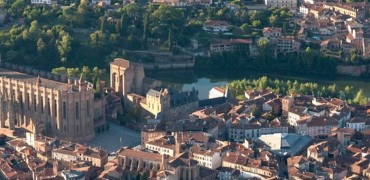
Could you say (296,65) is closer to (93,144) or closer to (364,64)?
(364,64)

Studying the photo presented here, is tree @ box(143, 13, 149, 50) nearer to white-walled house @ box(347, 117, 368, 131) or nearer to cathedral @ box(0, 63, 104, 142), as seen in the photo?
cathedral @ box(0, 63, 104, 142)

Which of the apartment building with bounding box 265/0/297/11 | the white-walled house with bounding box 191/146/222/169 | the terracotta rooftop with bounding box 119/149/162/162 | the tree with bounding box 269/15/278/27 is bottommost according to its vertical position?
the white-walled house with bounding box 191/146/222/169

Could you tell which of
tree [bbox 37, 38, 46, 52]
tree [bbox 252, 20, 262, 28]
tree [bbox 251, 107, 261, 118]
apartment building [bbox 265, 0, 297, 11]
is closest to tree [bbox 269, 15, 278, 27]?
tree [bbox 252, 20, 262, 28]

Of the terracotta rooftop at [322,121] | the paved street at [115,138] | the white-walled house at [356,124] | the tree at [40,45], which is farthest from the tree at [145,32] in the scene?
the white-walled house at [356,124]

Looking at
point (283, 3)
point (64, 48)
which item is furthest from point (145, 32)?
point (283, 3)

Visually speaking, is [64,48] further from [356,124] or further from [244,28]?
[356,124]

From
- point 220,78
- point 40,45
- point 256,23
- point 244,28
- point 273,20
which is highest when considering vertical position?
point 273,20
